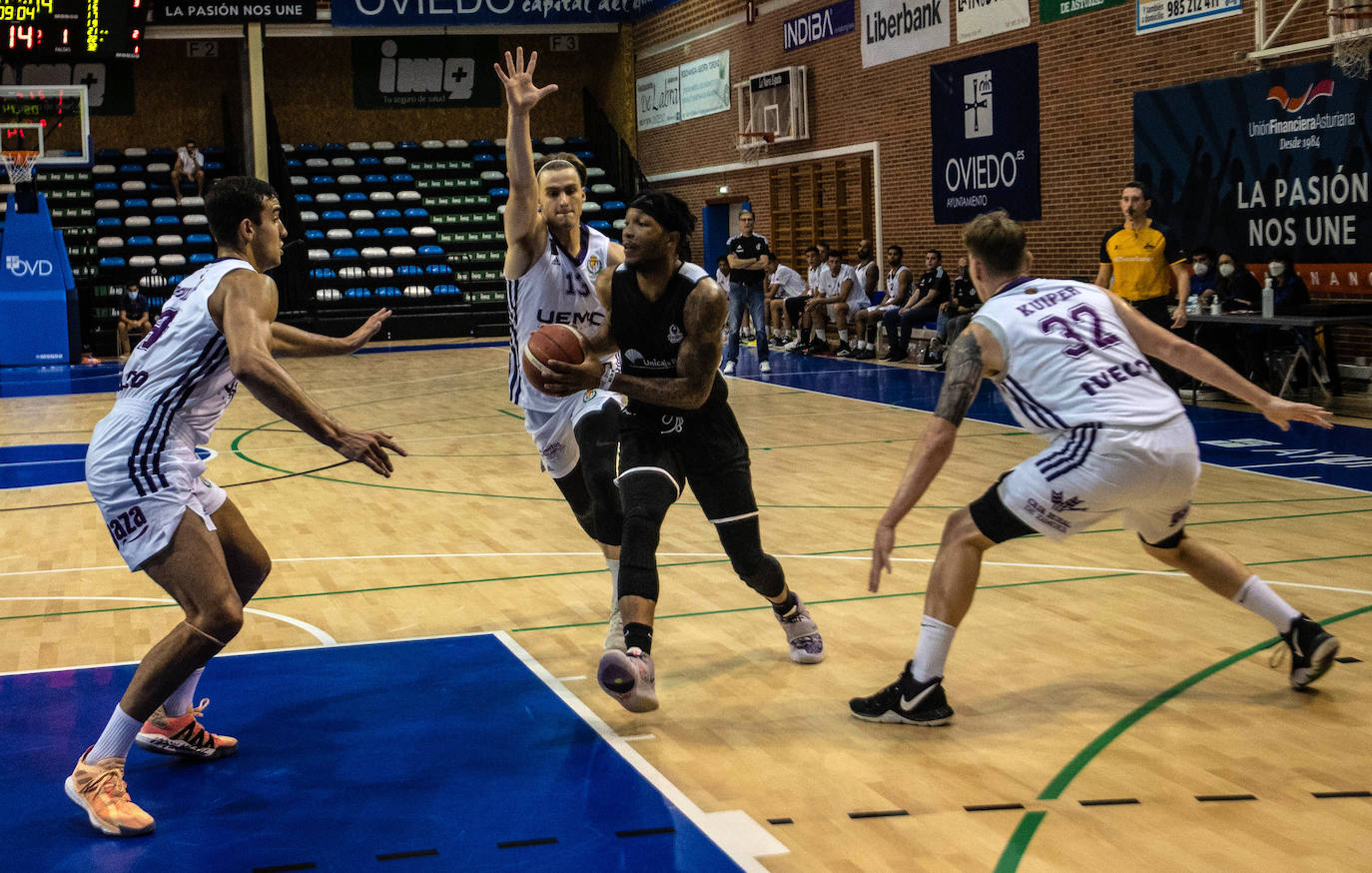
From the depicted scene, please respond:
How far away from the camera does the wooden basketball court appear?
134 inches

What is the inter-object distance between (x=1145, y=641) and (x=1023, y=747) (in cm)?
122

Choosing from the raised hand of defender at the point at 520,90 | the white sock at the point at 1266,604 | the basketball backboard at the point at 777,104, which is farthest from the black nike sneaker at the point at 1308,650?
the basketball backboard at the point at 777,104

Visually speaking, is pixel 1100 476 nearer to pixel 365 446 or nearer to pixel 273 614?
pixel 365 446

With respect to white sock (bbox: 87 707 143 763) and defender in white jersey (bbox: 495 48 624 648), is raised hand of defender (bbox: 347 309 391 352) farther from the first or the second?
white sock (bbox: 87 707 143 763)

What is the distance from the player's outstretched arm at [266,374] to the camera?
352 cm

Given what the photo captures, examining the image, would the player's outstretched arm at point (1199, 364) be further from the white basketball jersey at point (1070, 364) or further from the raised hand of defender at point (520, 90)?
the raised hand of defender at point (520, 90)

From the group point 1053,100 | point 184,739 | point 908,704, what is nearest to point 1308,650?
point 908,704

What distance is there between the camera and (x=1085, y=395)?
388 centimetres

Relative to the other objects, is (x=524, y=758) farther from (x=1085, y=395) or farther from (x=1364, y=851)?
(x=1364, y=851)

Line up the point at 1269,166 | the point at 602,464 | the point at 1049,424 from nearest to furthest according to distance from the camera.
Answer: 1. the point at 1049,424
2. the point at 602,464
3. the point at 1269,166

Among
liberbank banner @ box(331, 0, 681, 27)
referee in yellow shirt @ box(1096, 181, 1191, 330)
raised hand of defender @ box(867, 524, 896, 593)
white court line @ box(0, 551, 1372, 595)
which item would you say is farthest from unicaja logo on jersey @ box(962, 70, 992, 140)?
raised hand of defender @ box(867, 524, 896, 593)

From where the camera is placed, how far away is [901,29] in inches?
715

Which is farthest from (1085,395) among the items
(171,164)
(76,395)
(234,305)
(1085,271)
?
(171,164)

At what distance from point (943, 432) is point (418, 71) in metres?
26.6
